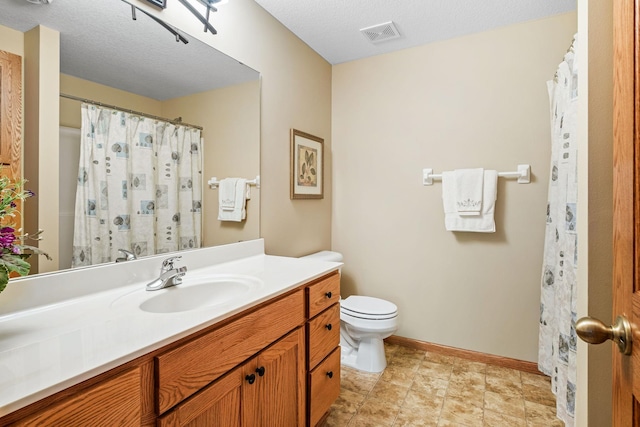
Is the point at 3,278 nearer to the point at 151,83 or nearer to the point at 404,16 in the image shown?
Answer: the point at 151,83

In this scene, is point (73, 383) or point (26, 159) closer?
point (73, 383)

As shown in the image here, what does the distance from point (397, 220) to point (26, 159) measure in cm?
221

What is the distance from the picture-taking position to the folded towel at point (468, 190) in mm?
2205

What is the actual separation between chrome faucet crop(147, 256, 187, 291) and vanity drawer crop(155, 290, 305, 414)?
0.42m

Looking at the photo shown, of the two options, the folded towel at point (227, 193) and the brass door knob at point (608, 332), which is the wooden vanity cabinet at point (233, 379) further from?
the brass door knob at point (608, 332)

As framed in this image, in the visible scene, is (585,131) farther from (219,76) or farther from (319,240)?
(319,240)

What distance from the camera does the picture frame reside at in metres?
2.29

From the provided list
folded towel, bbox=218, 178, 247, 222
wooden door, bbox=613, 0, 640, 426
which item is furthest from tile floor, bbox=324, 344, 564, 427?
wooden door, bbox=613, 0, 640, 426

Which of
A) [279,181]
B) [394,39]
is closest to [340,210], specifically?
[279,181]

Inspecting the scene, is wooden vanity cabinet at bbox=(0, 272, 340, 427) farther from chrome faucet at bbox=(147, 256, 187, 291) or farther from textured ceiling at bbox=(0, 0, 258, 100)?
textured ceiling at bbox=(0, 0, 258, 100)

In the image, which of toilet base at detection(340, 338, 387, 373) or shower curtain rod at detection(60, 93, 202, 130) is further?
toilet base at detection(340, 338, 387, 373)

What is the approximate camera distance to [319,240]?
8.74ft

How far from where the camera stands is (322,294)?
1.53m

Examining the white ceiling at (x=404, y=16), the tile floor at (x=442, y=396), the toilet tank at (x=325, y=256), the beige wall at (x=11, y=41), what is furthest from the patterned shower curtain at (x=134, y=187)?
the tile floor at (x=442, y=396)
